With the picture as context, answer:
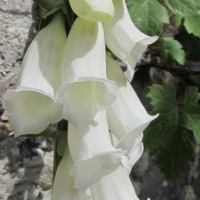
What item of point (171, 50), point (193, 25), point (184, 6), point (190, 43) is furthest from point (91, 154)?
point (190, 43)

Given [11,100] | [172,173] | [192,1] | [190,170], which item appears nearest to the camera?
[11,100]

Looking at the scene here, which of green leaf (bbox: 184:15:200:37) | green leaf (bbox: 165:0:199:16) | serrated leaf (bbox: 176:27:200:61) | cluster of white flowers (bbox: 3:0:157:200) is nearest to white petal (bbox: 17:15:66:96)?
cluster of white flowers (bbox: 3:0:157:200)

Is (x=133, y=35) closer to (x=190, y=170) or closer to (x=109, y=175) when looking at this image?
(x=109, y=175)

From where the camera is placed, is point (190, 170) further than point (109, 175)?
Yes

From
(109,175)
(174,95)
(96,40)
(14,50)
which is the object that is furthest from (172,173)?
(96,40)

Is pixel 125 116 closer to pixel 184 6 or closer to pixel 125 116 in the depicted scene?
pixel 125 116

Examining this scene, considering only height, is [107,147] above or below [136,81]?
above

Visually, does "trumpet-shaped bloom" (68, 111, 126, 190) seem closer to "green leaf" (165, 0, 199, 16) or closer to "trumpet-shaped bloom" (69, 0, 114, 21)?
"trumpet-shaped bloom" (69, 0, 114, 21)
